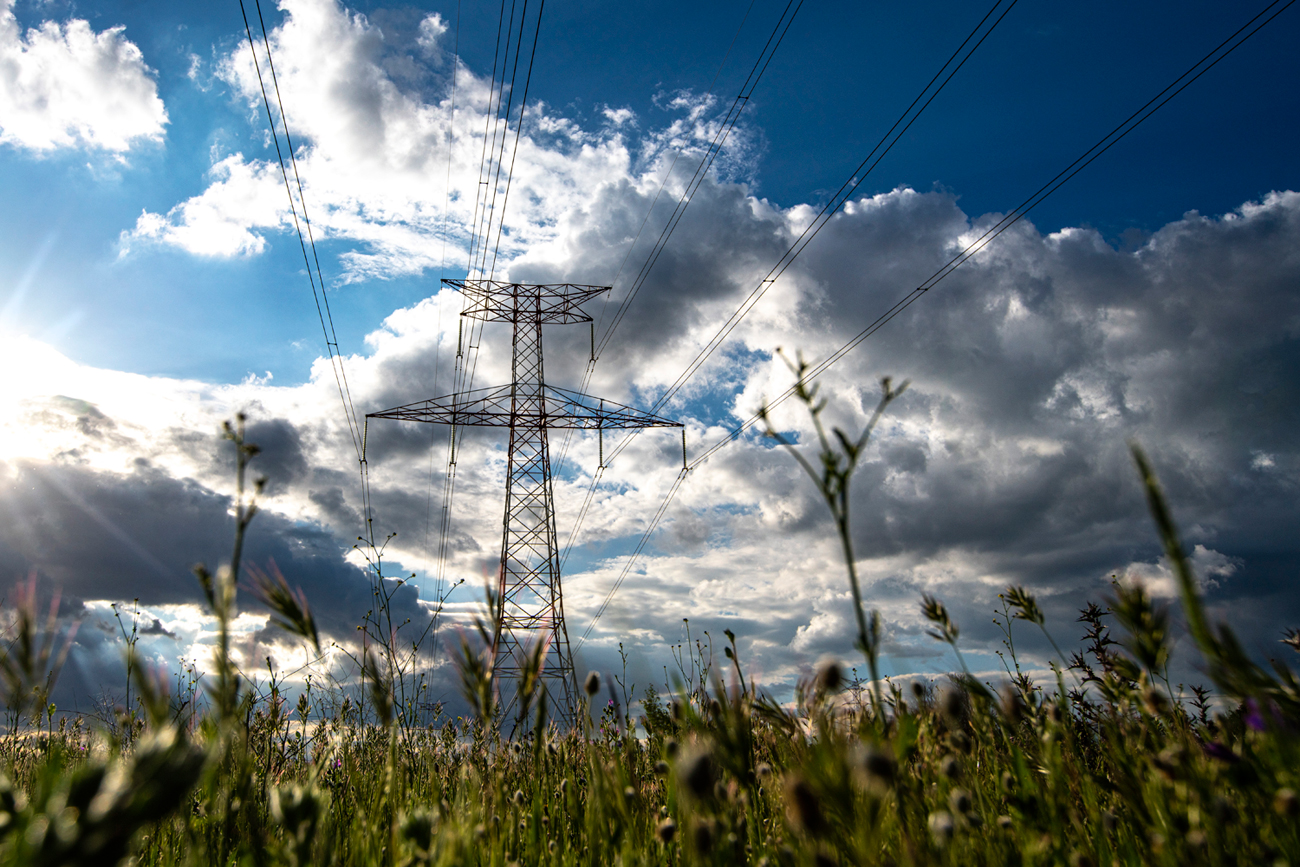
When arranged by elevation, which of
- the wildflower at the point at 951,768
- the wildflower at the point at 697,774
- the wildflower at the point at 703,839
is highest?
the wildflower at the point at 697,774

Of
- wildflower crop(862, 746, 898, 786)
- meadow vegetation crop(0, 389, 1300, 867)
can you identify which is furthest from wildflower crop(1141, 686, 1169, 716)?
wildflower crop(862, 746, 898, 786)

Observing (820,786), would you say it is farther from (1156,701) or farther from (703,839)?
(1156,701)

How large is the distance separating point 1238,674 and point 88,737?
8.82 meters

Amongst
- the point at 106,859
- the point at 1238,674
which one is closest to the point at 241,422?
the point at 106,859

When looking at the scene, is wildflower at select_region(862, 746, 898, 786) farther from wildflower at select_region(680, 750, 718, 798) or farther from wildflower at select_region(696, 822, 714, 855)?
wildflower at select_region(696, 822, 714, 855)

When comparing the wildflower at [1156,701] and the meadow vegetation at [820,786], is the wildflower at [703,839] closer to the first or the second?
the meadow vegetation at [820,786]

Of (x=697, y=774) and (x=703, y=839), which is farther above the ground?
(x=697, y=774)

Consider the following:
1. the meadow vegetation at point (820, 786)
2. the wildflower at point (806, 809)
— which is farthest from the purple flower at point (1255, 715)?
the wildflower at point (806, 809)

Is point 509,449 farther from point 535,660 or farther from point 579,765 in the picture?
point 535,660

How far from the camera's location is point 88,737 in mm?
6570

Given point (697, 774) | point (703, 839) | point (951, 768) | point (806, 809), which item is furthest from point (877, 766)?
point (951, 768)

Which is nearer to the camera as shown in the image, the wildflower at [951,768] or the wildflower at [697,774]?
the wildflower at [697,774]

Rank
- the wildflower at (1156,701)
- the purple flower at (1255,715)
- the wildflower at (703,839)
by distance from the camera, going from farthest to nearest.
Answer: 1. the wildflower at (1156,701)
2. the purple flower at (1255,715)
3. the wildflower at (703,839)

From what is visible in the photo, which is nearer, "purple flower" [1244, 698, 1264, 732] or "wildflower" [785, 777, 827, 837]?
"wildflower" [785, 777, 827, 837]
